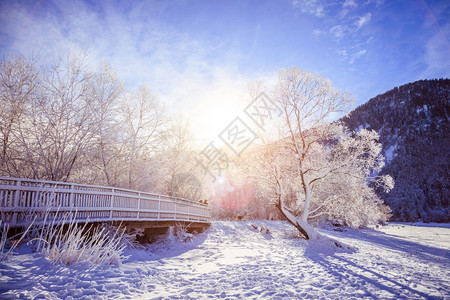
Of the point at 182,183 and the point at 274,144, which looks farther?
the point at 182,183

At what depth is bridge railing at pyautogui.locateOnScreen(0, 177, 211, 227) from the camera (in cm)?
630

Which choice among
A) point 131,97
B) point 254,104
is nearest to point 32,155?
point 131,97

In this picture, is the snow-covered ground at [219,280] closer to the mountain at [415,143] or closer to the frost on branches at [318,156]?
the frost on branches at [318,156]

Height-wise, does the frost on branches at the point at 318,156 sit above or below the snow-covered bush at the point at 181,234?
above

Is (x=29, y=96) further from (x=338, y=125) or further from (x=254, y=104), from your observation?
(x=338, y=125)

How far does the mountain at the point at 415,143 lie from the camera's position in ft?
299

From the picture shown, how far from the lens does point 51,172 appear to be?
1191 centimetres

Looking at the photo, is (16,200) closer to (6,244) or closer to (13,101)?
(6,244)

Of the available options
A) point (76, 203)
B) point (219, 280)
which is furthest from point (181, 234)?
point (219, 280)

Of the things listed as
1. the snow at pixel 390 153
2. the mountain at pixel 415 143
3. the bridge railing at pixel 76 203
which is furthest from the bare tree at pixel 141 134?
the snow at pixel 390 153

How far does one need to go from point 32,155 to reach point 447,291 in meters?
16.4

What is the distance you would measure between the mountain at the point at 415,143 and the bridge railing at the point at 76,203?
7642 centimetres

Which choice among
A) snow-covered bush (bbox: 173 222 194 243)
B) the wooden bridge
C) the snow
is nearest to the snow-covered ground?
the wooden bridge

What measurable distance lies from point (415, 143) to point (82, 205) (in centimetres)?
14321
